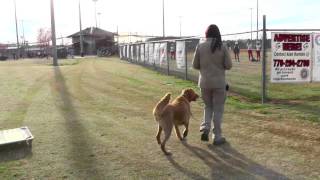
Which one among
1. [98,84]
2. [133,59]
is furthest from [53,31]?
[98,84]

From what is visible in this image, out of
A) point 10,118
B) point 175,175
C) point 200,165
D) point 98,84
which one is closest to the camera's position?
point 175,175

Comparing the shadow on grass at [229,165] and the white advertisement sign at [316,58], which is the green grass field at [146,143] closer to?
the shadow on grass at [229,165]

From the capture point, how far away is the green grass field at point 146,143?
6105 mm

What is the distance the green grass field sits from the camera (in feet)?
20.0

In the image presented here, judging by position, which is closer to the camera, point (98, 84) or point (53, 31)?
point (98, 84)

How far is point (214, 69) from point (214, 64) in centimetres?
7

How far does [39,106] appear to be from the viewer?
12.0m

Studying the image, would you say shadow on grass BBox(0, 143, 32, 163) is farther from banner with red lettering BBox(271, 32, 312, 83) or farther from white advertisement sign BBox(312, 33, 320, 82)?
white advertisement sign BBox(312, 33, 320, 82)

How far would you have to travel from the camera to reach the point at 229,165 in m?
6.32

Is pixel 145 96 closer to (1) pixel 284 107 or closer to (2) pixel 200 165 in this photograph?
(1) pixel 284 107

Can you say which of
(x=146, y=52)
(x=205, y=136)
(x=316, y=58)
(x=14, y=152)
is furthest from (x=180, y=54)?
(x=14, y=152)

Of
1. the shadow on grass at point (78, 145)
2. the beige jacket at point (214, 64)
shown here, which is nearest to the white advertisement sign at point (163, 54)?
the shadow on grass at point (78, 145)

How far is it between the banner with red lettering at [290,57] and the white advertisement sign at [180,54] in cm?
672

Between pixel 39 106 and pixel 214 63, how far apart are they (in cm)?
600
